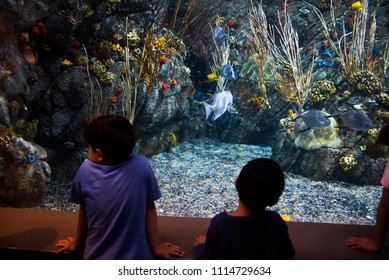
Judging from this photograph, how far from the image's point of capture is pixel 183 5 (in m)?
8.88

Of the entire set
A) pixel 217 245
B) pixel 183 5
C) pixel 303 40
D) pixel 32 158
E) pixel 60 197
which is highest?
pixel 183 5

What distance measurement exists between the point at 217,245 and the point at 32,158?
3176mm

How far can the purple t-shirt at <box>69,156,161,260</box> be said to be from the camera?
5.96 feet

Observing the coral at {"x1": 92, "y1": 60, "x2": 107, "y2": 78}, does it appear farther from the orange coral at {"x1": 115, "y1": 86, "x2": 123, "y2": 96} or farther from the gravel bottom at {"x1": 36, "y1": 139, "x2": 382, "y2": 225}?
the gravel bottom at {"x1": 36, "y1": 139, "x2": 382, "y2": 225}

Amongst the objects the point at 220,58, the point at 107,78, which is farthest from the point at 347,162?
the point at 107,78

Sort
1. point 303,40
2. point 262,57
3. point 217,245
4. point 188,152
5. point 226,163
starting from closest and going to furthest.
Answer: point 217,245, point 226,163, point 188,152, point 262,57, point 303,40

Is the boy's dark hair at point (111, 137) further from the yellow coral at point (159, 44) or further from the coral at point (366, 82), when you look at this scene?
the coral at point (366, 82)

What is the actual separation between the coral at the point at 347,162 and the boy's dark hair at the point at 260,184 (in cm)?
406

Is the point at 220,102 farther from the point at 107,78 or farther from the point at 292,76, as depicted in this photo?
the point at 292,76

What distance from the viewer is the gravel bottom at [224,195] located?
410 cm

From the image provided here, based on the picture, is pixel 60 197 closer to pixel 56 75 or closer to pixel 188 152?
pixel 56 75

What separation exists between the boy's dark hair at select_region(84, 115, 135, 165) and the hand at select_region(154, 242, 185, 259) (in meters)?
0.70

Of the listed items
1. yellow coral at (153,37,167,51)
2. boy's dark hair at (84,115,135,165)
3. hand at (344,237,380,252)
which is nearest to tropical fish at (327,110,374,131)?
hand at (344,237,380,252)

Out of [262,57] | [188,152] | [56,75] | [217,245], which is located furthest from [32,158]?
[262,57]
